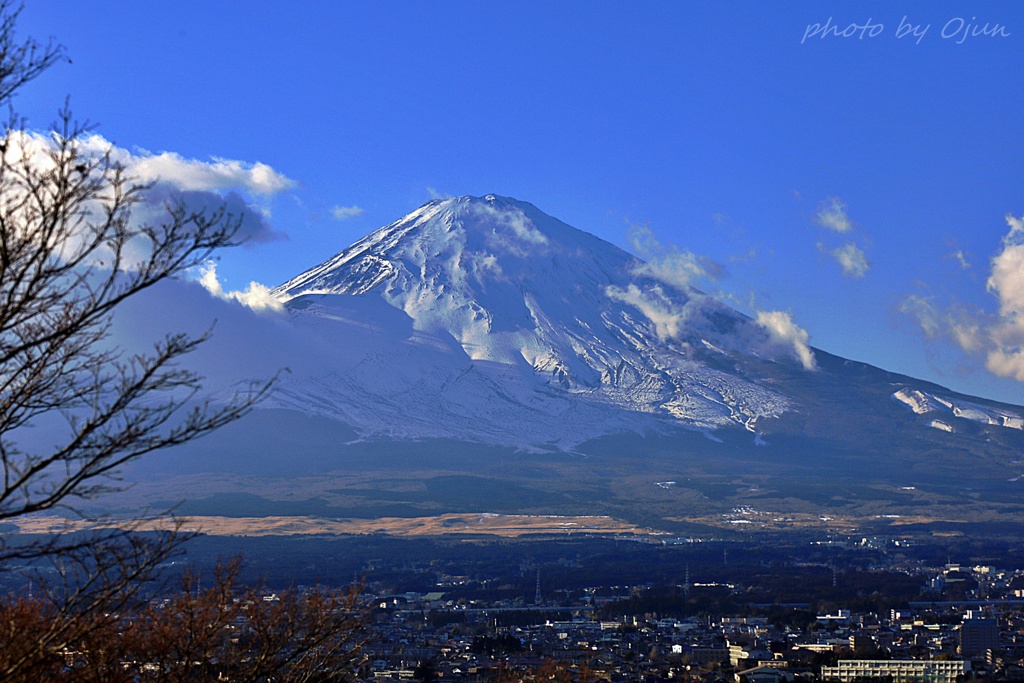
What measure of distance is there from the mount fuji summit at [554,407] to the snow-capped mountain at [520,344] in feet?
0.89

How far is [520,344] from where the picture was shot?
12725 cm

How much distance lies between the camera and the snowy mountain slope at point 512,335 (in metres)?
112

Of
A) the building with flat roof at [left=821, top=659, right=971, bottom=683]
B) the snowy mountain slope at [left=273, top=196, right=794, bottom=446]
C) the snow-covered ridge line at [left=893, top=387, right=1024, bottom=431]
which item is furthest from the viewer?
the snow-covered ridge line at [left=893, top=387, right=1024, bottom=431]

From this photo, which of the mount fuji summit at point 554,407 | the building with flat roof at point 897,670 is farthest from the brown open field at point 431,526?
the building with flat roof at point 897,670

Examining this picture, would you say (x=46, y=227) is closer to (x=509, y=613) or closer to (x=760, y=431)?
(x=509, y=613)

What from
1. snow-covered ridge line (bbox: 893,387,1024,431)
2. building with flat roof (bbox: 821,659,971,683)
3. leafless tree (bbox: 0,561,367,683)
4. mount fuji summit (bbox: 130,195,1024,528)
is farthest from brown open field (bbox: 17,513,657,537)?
snow-covered ridge line (bbox: 893,387,1024,431)

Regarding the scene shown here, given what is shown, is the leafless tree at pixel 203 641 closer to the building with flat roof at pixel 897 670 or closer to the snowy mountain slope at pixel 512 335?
the building with flat roof at pixel 897 670

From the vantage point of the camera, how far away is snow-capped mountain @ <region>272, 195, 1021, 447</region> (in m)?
112

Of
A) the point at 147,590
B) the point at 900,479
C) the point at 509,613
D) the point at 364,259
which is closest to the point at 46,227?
the point at 147,590

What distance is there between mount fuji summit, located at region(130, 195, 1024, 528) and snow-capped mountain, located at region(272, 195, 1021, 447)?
0.27 metres

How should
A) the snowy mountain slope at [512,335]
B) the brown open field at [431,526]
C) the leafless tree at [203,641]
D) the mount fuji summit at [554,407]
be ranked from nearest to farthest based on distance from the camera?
the leafless tree at [203,641] < the brown open field at [431,526] < the mount fuji summit at [554,407] < the snowy mountain slope at [512,335]

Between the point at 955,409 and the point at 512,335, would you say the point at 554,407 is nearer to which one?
the point at 512,335

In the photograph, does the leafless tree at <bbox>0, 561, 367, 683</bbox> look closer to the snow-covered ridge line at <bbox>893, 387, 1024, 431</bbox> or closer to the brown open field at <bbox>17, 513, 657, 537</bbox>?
the brown open field at <bbox>17, 513, 657, 537</bbox>

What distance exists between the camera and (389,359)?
12150cm
